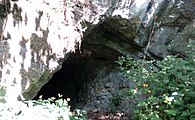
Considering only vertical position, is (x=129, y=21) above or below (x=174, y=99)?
above

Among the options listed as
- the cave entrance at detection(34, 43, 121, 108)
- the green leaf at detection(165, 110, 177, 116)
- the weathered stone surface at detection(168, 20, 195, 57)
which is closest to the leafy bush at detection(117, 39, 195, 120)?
the green leaf at detection(165, 110, 177, 116)

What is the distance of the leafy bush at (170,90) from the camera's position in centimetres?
323

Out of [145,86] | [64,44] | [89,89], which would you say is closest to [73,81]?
[89,89]

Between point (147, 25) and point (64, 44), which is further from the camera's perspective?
point (147, 25)

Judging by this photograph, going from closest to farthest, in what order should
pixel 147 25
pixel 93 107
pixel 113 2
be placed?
pixel 113 2 → pixel 147 25 → pixel 93 107

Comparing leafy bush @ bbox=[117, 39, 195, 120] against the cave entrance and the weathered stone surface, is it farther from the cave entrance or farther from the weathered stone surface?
the cave entrance

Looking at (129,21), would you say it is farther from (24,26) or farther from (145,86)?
(24,26)

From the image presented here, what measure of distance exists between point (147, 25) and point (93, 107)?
5.87 ft

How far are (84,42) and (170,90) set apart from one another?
2.14 meters

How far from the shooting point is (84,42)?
5250 mm

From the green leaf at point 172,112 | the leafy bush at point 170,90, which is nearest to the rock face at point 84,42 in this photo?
the leafy bush at point 170,90

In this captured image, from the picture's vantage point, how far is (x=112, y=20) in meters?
4.83

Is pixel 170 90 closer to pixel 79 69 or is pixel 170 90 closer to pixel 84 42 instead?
pixel 84 42

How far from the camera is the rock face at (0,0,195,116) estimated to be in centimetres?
367
